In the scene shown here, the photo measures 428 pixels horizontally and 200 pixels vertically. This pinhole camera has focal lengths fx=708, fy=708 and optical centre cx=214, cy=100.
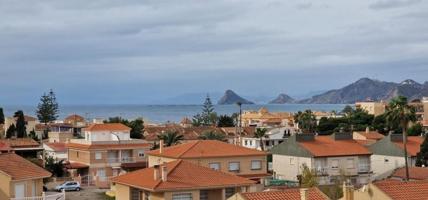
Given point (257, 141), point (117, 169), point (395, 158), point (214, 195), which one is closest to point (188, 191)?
point (214, 195)

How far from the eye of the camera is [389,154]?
7262 centimetres

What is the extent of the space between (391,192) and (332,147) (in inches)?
1541

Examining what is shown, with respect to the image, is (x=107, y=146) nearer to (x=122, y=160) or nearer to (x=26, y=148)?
(x=122, y=160)

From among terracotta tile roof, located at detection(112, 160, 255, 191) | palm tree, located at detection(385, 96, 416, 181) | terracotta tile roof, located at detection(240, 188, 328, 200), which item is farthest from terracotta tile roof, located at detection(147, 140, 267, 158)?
terracotta tile roof, located at detection(240, 188, 328, 200)

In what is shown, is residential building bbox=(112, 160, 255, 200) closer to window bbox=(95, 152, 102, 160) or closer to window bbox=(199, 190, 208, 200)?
window bbox=(199, 190, 208, 200)

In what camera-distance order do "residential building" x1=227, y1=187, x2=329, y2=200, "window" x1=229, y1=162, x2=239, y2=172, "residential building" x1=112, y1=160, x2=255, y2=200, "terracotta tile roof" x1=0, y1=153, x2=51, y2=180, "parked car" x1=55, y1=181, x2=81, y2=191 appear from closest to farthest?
"residential building" x1=227, y1=187, x2=329, y2=200
"terracotta tile roof" x1=0, y1=153, x2=51, y2=180
"residential building" x1=112, y1=160, x2=255, y2=200
"window" x1=229, y1=162, x2=239, y2=172
"parked car" x1=55, y1=181, x2=81, y2=191

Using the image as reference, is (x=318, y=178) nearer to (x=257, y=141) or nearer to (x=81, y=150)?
(x=81, y=150)

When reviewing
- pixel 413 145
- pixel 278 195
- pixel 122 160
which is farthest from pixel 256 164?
pixel 278 195

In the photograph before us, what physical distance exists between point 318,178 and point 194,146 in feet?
40.9

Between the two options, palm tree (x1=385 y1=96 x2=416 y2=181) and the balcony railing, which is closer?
palm tree (x1=385 y1=96 x2=416 y2=181)

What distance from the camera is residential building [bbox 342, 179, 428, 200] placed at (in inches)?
1121

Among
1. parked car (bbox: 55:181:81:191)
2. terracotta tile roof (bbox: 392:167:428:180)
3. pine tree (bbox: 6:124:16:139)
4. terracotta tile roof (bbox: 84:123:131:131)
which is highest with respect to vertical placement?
terracotta tile roof (bbox: 84:123:131:131)

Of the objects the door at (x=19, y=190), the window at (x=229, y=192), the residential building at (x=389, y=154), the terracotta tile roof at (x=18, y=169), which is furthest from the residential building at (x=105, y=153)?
the door at (x=19, y=190)

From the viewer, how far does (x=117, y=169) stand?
6800 centimetres
